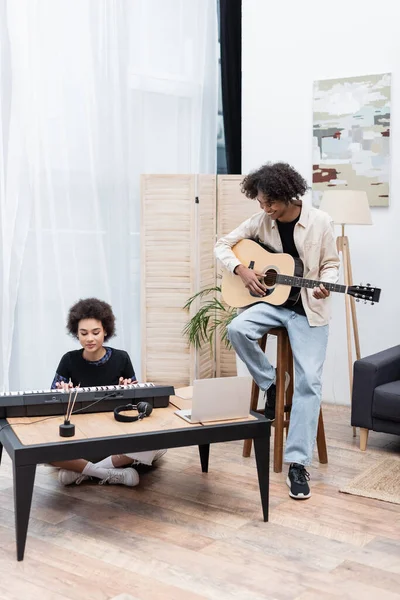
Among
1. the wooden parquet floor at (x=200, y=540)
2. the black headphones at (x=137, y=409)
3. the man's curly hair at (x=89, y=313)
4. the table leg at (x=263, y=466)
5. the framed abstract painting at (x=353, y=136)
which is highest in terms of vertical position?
the framed abstract painting at (x=353, y=136)

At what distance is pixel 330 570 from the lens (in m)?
2.66

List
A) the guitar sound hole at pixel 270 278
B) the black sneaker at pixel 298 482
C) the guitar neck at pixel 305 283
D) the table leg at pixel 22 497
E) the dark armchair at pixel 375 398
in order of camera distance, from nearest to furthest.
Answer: the table leg at pixel 22 497 → the black sneaker at pixel 298 482 → the guitar neck at pixel 305 283 → the guitar sound hole at pixel 270 278 → the dark armchair at pixel 375 398

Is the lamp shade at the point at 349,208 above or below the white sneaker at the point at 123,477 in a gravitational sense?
above

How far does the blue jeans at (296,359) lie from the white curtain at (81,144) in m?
1.48

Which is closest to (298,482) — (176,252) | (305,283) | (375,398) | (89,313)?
(375,398)

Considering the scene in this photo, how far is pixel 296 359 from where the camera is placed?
3.56 m

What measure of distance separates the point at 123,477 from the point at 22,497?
84 cm

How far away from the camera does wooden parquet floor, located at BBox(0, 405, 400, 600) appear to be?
252cm

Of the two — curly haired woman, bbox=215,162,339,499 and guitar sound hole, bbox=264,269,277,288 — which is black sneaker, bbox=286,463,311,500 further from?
guitar sound hole, bbox=264,269,277,288

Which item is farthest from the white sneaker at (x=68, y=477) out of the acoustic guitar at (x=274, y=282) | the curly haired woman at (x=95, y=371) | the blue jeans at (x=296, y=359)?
the acoustic guitar at (x=274, y=282)

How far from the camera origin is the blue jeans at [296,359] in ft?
11.5

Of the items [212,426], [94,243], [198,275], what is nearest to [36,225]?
[94,243]

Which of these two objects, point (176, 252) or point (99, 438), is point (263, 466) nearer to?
point (99, 438)

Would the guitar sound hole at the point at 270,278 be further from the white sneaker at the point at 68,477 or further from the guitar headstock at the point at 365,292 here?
the white sneaker at the point at 68,477
